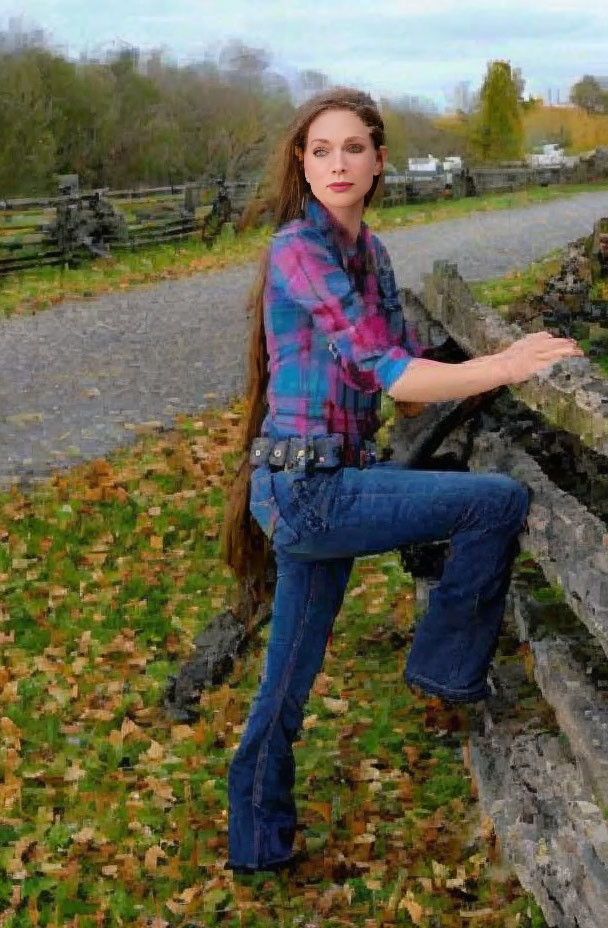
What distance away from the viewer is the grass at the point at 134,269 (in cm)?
1581

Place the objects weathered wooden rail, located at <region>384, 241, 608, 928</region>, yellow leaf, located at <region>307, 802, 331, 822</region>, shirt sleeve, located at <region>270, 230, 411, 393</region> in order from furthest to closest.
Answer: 1. yellow leaf, located at <region>307, 802, 331, 822</region>
2. shirt sleeve, located at <region>270, 230, 411, 393</region>
3. weathered wooden rail, located at <region>384, 241, 608, 928</region>

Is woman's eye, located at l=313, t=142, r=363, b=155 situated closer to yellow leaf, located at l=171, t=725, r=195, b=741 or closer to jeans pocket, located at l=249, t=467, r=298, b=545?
jeans pocket, located at l=249, t=467, r=298, b=545

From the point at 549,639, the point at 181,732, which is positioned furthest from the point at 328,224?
the point at 181,732

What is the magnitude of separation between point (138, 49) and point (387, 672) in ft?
105

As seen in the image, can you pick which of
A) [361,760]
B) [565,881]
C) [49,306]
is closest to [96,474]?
[361,760]

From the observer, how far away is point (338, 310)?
10.6ft

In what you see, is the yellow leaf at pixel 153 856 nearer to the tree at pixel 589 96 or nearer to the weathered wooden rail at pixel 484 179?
the weathered wooden rail at pixel 484 179

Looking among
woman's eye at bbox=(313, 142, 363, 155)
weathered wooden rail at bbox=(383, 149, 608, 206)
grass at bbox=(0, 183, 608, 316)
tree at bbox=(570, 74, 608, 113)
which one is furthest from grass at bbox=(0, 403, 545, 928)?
tree at bbox=(570, 74, 608, 113)

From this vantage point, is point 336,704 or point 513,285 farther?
point 513,285

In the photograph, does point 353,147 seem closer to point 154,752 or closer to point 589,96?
point 154,752

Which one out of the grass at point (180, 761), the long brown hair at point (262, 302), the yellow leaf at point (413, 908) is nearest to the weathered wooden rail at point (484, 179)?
the grass at point (180, 761)

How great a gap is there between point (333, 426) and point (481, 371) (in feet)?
1.61

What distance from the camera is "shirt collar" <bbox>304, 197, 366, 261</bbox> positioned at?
11.2ft

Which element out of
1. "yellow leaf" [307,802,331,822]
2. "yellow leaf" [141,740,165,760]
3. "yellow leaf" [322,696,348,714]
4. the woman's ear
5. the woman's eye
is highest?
the woman's eye
